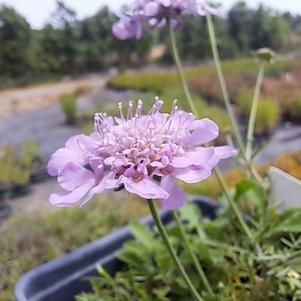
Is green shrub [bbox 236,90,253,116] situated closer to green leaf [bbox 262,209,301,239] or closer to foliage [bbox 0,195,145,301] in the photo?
foliage [bbox 0,195,145,301]

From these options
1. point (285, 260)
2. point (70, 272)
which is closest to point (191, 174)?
point (285, 260)

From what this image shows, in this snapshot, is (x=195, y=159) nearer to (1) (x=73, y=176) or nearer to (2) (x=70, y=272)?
(1) (x=73, y=176)

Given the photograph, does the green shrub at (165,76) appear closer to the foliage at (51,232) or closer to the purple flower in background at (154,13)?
the foliage at (51,232)

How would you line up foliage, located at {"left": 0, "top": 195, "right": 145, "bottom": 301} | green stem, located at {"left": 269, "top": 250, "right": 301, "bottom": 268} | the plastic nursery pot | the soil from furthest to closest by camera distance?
the soil < foliage, located at {"left": 0, "top": 195, "right": 145, "bottom": 301} < the plastic nursery pot < green stem, located at {"left": 269, "top": 250, "right": 301, "bottom": 268}

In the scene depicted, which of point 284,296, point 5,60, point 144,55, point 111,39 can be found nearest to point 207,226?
point 284,296

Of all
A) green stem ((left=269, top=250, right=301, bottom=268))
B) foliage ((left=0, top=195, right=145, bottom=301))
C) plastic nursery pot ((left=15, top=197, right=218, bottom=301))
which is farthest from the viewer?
foliage ((left=0, top=195, right=145, bottom=301))

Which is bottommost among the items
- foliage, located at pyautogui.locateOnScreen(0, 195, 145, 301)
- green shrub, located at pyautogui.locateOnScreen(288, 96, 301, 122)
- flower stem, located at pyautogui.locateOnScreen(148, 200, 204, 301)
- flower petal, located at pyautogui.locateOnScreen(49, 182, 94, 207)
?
green shrub, located at pyautogui.locateOnScreen(288, 96, 301, 122)

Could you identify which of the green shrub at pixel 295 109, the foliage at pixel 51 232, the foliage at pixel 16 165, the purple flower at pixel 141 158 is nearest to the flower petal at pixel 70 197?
the purple flower at pixel 141 158

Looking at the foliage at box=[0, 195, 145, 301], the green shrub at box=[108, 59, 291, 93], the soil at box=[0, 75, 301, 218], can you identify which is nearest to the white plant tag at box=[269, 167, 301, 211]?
the foliage at box=[0, 195, 145, 301]
